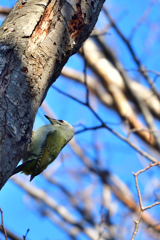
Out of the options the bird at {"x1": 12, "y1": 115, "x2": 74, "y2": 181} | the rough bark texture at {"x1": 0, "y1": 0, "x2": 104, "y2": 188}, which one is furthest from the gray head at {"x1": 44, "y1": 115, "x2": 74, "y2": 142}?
the rough bark texture at {"x1": 0, "y1": 0, "x2": 104, "y2": 188}

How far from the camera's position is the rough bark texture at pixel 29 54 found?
6.17ft

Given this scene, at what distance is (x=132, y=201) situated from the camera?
33.2 ft

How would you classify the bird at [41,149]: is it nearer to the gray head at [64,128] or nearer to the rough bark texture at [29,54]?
the gray head at [64,128]

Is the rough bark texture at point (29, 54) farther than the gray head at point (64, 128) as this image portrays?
No

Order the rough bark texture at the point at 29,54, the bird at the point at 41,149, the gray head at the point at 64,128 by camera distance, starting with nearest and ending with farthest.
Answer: the rough bark texture at the point at 29,54 → the bird at the point at 41,149 → the gray head at the point at 64,128

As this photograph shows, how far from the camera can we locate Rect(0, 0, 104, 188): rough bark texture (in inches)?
74.1

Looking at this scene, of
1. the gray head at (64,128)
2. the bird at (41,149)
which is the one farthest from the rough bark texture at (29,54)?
the gray head at (64,128)

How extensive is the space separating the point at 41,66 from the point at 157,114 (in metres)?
7.00

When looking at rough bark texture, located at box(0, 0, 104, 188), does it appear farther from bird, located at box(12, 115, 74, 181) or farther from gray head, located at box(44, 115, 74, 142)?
gray head, located at box(44, 115, 74, 142)

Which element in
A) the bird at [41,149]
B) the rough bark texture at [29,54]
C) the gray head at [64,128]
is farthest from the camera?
the gray head at [64,128]

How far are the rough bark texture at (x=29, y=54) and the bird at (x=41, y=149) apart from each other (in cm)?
128

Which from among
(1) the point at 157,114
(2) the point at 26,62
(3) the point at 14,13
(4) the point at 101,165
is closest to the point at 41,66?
(2) the point at 26,62

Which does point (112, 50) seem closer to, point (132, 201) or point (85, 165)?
point (85, 165)

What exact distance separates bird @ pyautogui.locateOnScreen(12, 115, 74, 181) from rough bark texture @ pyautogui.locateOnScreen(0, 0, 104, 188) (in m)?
1.28
